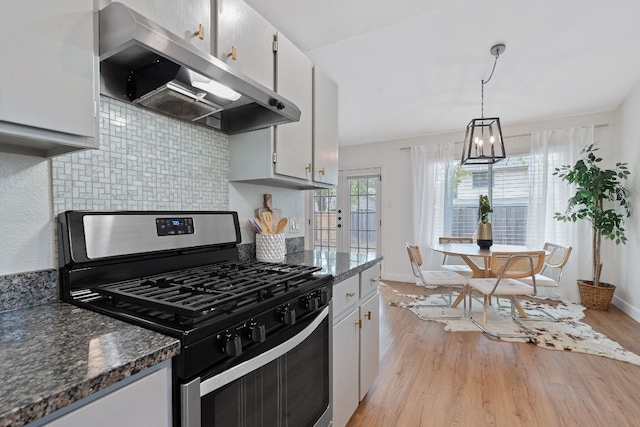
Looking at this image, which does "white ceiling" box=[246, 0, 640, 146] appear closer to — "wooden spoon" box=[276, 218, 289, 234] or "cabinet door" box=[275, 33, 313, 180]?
"cabinet door" box=[275, 33, 313, 180]

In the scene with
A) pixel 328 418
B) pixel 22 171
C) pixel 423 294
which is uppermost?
pixel 22 171

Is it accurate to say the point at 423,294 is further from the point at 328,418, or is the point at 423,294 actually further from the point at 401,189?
the point at 328,418

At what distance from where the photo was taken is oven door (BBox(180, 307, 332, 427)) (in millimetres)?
703

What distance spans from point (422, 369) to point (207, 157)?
2074mm

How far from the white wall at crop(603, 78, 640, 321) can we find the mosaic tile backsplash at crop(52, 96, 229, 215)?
422 centimetres

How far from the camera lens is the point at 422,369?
7.15 ft

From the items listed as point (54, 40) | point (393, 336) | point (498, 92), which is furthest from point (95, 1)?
point (498, 92)

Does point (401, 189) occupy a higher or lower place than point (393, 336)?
higher

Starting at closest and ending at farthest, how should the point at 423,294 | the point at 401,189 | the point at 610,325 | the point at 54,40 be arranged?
the point at 54,40 < the point at 610,325 < the point at 423,294 < the point at 401,189

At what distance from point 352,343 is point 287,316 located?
2.45ft

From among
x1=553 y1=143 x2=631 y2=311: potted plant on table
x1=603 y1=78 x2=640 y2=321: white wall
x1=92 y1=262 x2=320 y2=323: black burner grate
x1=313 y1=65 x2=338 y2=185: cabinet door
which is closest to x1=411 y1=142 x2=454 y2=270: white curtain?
x1=553 y1=143 x2=631 y2=311: potted plant on table

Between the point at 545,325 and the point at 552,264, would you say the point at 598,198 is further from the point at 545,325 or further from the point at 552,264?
the point at 545,325

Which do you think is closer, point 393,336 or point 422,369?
point 422,369

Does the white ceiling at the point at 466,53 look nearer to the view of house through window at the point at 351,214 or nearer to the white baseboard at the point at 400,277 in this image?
the view of house through window at the point at 351,214
